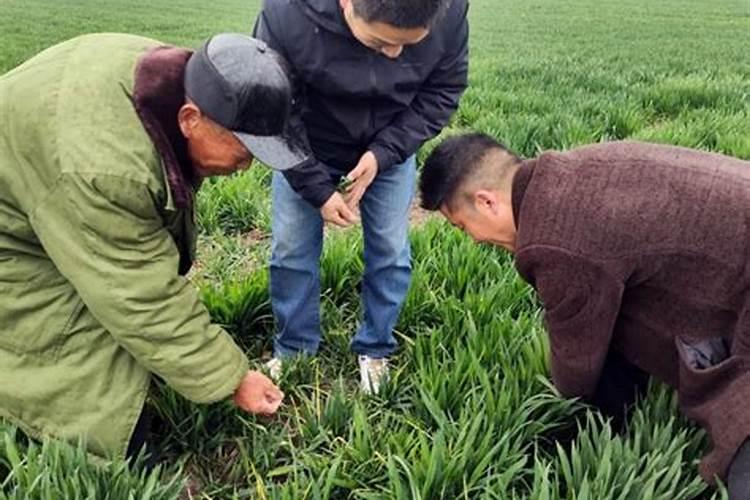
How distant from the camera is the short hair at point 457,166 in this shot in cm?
211

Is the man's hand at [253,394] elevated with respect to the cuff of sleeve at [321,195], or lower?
lower

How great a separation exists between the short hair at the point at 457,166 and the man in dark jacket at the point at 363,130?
13.1 inches

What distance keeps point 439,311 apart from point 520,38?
45.4ft

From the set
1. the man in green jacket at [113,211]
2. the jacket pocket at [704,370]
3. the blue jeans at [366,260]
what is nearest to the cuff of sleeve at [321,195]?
the blue jeans at [366,260]

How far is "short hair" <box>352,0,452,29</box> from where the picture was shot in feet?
7.13

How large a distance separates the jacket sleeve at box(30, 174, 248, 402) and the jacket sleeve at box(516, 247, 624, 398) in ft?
2.68

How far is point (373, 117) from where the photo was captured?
2.63 meters

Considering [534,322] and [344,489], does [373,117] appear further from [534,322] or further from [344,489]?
[344,489]

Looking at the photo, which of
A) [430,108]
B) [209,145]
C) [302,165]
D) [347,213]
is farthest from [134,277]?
[430,108]

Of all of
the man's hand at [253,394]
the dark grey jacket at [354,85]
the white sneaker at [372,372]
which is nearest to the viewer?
the man's hand at [253,394]

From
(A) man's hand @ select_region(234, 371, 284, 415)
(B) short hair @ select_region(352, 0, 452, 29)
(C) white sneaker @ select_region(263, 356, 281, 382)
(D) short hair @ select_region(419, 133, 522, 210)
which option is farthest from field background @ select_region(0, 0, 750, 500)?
(B) short hair @ select_region(352, 0, 452, 29)

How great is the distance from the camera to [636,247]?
1938 mm

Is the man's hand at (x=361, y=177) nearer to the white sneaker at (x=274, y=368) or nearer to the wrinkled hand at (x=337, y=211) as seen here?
the wrinkled hand at (x=337, y=211)

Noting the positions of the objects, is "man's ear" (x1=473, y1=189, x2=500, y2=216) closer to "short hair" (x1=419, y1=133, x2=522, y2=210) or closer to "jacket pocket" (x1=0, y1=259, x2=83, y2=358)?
"short hair" (x1=419, y1=133, x2=522, y2=210)
